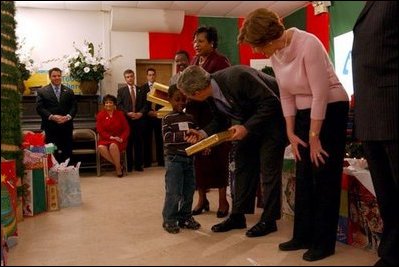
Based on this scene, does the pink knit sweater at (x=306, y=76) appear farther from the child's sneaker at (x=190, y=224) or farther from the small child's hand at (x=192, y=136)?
the child's sneaker at (x=190, y=224)

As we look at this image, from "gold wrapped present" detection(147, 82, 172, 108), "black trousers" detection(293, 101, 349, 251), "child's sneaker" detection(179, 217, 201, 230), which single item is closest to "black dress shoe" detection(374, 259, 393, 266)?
"black trousers" detection(293, 101, 349, 251)

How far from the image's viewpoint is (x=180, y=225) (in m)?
2.44

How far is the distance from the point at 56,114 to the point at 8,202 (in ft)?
9.67

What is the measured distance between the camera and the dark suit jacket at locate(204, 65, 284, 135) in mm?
2111

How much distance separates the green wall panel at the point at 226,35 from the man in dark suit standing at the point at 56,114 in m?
2.58

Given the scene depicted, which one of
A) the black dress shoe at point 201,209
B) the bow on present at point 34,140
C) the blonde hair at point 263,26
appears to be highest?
the blonde hair at point 263,26

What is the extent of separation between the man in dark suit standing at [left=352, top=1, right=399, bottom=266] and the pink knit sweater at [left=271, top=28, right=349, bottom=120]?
0.12 metres

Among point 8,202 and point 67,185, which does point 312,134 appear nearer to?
point 8,202

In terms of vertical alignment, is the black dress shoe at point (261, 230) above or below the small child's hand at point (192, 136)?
below

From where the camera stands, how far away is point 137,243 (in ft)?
6.98

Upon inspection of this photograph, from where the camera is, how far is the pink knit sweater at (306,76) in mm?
1717

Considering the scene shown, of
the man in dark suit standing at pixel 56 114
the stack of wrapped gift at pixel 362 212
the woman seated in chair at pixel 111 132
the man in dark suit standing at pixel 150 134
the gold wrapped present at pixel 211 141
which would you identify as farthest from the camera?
the man in dark suit standing at pixel 150 134

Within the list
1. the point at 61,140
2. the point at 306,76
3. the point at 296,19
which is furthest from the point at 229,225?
the point at 61,140

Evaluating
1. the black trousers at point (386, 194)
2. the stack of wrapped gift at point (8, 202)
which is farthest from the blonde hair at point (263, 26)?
the stack of wrapped gift at point (8, 202)
